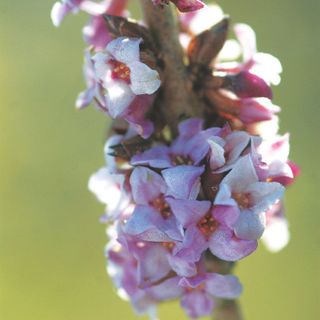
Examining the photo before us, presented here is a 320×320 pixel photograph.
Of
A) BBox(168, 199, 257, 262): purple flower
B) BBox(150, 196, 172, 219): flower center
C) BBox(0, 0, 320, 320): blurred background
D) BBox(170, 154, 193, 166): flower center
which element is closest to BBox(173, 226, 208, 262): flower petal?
BBox(168, 199, 257, 262): purple flower

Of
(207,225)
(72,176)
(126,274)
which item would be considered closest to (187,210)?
(207,225)

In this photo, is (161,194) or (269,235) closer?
(161,194)

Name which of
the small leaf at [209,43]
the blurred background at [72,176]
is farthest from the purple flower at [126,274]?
the blurred background at [72,176]

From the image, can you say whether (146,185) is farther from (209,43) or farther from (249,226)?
(209,43)

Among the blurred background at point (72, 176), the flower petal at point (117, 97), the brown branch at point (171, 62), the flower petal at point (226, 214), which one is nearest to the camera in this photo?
the flower petal at point (226, 214)

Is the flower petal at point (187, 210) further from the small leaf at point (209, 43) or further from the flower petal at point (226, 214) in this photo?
the small leaf at point (209, 43)

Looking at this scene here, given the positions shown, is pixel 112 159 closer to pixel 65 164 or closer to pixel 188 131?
pixel 188 131

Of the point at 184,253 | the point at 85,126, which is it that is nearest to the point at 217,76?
the point at 184,253
